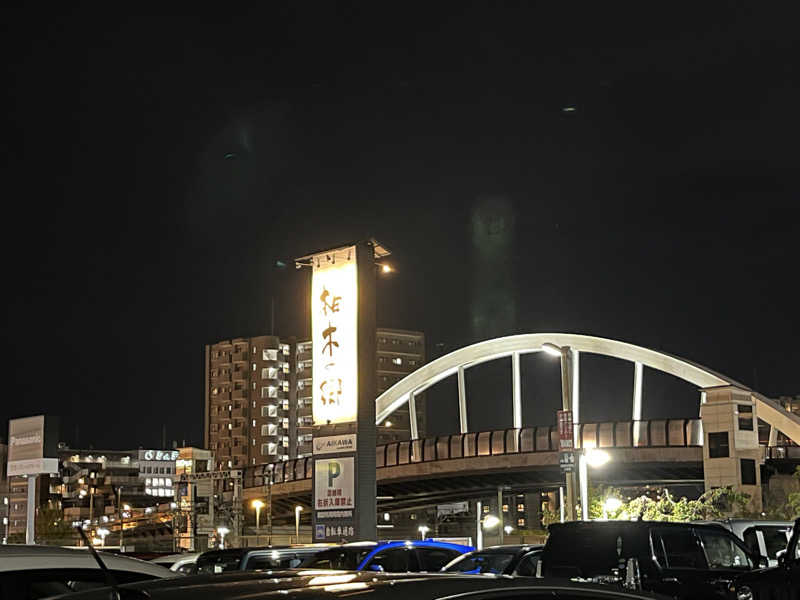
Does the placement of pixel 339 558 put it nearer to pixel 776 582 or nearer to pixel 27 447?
pixel 776 582

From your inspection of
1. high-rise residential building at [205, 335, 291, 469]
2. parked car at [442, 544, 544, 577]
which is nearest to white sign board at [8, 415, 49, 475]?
parked car at [442, 544, 544, 577]

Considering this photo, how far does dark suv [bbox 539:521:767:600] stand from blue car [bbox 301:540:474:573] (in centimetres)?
547

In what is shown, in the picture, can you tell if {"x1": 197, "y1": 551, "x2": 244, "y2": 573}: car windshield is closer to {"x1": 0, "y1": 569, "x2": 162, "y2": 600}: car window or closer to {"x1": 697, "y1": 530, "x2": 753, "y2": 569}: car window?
{"x1": 697, "y1": 530, "x2": 753, "y2": 569}: car window

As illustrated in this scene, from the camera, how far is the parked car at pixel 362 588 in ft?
11.9

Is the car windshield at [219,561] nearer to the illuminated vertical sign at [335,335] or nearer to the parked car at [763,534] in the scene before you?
the parked car at [763,534]

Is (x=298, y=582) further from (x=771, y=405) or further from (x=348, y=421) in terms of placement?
(x=771, y=405)

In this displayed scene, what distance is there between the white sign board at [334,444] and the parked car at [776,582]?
85.4 feet

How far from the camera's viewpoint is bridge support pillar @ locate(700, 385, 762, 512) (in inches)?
2539

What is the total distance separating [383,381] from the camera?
6870 inches

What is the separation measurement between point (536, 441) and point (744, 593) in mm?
72755

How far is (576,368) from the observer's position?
9419 cm

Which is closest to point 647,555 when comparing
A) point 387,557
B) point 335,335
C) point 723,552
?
point 723,552

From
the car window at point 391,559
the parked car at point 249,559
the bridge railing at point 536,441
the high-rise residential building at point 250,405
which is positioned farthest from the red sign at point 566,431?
the high-rise residential building at point 250,405

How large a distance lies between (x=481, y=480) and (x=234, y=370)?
271 feet
